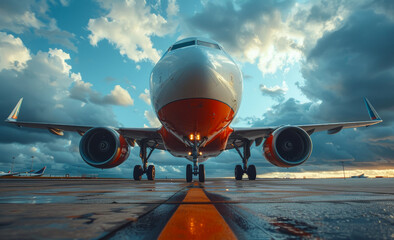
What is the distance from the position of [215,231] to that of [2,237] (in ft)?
2.56

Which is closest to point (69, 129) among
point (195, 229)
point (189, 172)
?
point (189, 172)

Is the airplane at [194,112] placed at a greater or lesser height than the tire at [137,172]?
greater

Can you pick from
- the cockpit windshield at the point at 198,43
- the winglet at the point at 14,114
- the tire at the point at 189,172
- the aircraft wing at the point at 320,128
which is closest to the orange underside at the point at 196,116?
the tire at the point at 189,172

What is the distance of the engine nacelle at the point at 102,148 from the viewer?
8766mm

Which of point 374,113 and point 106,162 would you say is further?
point 374,113

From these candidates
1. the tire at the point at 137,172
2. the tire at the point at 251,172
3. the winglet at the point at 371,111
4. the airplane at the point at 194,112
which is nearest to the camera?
the airplane at the point at 194,112

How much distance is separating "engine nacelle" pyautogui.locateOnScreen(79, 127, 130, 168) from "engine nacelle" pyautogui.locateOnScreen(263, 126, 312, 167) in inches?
244

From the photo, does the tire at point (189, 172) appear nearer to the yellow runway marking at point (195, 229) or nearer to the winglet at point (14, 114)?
the yellow runway marking at point (195, 229)

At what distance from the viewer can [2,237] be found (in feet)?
2.54

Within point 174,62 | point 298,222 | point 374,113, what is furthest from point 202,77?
point 374,113

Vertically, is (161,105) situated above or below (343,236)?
above

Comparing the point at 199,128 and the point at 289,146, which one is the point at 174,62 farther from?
the point at 289,146

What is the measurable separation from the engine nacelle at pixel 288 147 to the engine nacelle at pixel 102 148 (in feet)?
20.3

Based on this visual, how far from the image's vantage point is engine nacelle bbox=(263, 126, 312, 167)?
871 cm
